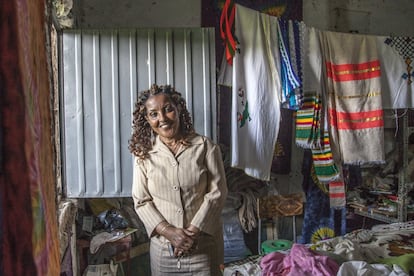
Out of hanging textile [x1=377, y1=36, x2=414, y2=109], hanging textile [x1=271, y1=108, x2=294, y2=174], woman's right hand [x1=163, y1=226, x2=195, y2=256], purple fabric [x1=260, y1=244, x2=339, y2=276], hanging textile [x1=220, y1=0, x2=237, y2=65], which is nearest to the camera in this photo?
purple fabric [x1=260, y1=244, x2=339, y2=276]

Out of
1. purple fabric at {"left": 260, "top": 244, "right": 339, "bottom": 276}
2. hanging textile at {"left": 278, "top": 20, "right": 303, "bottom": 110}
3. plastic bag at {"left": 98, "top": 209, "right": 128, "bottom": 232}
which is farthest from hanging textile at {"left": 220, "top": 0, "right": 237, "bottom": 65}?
plastic bag at {"left": 98, "top": 209, "right": 128, "bottom": 232}

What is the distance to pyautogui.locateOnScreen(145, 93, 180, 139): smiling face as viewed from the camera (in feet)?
6.58

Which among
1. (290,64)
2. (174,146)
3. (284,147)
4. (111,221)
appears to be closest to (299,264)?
(174,146)

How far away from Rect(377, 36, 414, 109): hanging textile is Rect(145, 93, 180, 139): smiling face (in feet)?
6.40

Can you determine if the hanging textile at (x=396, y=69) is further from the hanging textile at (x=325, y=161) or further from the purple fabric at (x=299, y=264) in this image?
the purple fabric at (x=299, y=264)

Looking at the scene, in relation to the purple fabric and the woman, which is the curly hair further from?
the purple fabric

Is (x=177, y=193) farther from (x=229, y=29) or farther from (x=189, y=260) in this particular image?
(x=229, y=29)

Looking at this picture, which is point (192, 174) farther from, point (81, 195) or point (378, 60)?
point (378, 60)

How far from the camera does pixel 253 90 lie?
2400 mm

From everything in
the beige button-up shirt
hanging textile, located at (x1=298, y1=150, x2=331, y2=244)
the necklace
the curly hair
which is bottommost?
hanging textile, located at (x1=298, y1=150, x2=331, y2=244)

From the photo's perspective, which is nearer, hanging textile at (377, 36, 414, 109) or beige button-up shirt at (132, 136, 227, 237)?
beige button-up shirt at (132, 136, 227, 237)

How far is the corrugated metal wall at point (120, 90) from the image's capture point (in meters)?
2.40

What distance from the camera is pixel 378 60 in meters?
2.96

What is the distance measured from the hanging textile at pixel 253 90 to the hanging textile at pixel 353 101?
67cm
